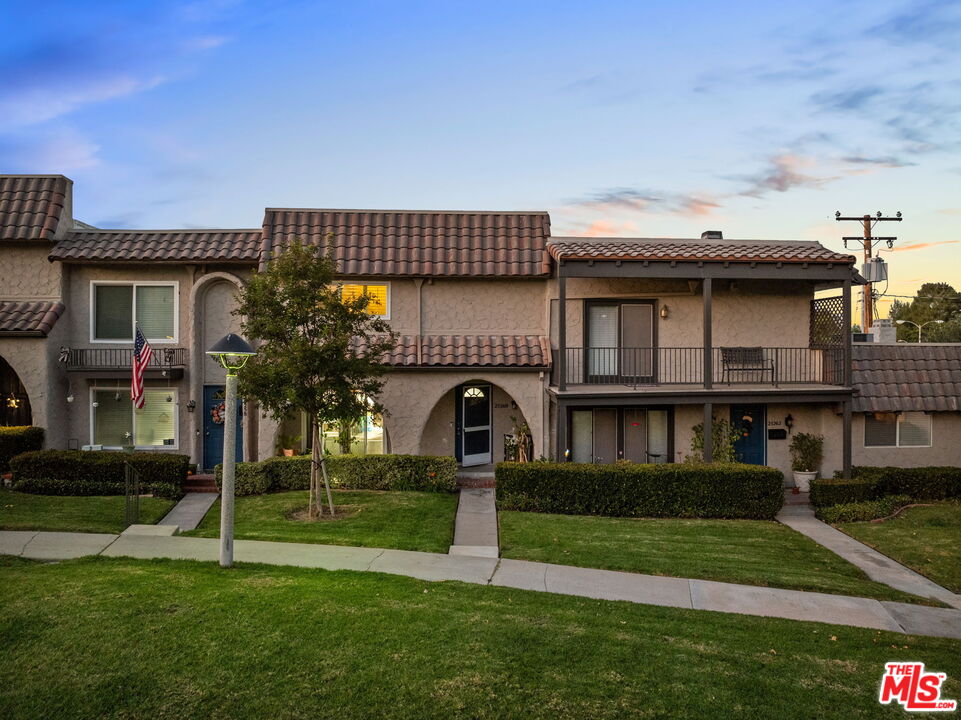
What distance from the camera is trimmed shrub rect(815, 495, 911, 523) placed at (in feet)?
51.4

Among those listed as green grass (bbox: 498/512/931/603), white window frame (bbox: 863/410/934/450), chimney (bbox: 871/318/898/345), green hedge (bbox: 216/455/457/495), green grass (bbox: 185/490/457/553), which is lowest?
green grass (bbox: 498/512/931/603)

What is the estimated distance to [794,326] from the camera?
18.9 m

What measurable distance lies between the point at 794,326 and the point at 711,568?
971 cm

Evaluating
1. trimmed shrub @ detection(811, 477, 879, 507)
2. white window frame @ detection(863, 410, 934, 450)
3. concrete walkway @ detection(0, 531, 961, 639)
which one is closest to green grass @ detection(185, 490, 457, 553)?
concrete walkway @ detection(0, 531, 961, 639)

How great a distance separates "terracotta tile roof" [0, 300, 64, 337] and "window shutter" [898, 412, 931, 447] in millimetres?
21915

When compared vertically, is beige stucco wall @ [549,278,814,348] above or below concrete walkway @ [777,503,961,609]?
above

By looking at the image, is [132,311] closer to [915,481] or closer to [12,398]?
[12,398]

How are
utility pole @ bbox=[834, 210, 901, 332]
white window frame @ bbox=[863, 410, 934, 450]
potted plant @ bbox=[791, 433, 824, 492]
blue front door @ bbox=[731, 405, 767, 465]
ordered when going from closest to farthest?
potted plant @ bbox=[791, 433, 824, 492] < blue front door @ bbox=[731, 405, 767, 465] < white window frame @ bbox=[863, 410, 934, 450] < utility pole @ bbox=[834, 210, 901, 332]

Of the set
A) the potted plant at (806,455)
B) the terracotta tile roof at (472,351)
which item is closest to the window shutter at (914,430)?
the potted plant at (806,455)

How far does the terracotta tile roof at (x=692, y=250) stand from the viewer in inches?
660

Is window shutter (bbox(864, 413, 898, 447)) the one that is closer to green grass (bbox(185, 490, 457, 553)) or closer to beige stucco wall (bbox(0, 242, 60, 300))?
green grass (bbox(185, 490, 457, 553))

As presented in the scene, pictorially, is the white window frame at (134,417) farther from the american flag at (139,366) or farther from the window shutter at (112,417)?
the american flag at (139,366)

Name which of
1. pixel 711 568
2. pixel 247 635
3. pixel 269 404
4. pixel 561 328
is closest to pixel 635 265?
pixel 561 328

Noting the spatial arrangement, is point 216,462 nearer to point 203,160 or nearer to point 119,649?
point 203,160
